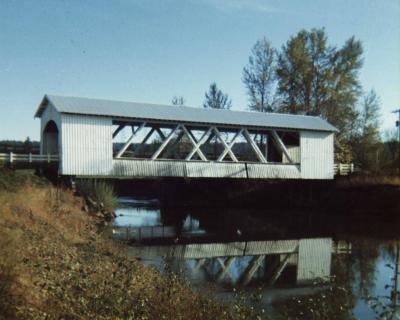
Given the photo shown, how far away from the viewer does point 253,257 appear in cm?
1398

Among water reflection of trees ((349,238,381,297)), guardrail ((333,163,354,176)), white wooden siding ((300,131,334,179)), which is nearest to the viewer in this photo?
water reflection of trees ((349,238,381,297))

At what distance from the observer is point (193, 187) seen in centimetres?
3372

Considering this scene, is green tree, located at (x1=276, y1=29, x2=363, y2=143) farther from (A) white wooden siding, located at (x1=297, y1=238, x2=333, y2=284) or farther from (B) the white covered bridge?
(A) white wooden siding, located at (x1=297, y1=238, x2=333, y2=284)

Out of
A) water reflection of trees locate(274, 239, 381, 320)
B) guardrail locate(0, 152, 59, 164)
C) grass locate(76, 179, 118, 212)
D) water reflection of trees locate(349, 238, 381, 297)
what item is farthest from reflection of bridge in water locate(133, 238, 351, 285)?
guardrail locate(0, 152, 59, 164)

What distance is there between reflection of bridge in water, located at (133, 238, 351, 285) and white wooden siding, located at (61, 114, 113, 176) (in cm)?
698

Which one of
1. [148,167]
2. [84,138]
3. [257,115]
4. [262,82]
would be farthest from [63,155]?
[262,82]

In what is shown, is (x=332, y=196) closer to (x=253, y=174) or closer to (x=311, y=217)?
(x=311, y=217)

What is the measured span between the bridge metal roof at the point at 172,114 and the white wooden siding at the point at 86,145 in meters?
0.43

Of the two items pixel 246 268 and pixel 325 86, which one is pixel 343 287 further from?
pixel 325 86

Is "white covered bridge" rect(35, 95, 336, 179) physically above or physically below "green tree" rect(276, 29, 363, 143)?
below

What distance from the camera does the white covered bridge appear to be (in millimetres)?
20828

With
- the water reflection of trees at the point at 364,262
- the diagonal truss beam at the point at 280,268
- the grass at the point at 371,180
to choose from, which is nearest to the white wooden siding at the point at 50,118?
the diagonal truss beam at the point at 280,268

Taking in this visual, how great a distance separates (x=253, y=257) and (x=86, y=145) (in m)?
10.4

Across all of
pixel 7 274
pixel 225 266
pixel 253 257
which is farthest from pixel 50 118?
pixel 7 274
